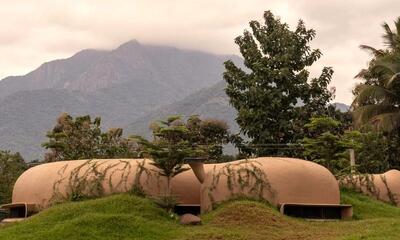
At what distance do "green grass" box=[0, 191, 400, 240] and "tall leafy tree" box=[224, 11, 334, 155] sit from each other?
9.71 m

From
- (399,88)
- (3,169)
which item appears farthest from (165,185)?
(3,169)

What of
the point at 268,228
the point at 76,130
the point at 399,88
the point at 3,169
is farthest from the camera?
the point at 3,169

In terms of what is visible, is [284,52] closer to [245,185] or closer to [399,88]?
[399,88]

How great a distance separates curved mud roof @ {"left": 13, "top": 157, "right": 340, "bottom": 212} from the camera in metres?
20.9

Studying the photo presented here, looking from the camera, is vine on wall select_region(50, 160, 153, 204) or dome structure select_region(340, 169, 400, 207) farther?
dome structure select_region(340, 169, 400, 207)

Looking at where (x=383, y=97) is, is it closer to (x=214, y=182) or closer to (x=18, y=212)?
(x=214, y=182)

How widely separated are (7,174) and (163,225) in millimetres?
23887

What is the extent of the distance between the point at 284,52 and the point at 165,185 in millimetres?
11803

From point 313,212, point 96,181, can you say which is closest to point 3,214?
point 96,181

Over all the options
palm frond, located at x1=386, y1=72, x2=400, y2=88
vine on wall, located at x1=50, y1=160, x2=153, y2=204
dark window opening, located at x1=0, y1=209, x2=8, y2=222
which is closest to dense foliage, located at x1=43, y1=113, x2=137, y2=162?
dark window opening, located at x1=0, y1=209, x2=8, y2=222

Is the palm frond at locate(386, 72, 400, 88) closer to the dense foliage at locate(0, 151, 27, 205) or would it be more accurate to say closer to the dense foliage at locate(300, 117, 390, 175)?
the dense foliage at locate(300, 117, 390, 175)

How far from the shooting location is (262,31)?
31.1 metres

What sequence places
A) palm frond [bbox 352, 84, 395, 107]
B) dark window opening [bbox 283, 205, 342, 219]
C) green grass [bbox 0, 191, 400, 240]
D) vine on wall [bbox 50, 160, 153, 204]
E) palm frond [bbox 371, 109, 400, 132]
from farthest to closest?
palm frond [bbox 352, 84, 395, 107], palm frond [bbox 371, 109, 400, 132], vine on wall [bbox 50, 160, 153, 204], dark window opening [bbox 283, 205, 342, 219], green grass [bbox 0, 191, 400, 240]

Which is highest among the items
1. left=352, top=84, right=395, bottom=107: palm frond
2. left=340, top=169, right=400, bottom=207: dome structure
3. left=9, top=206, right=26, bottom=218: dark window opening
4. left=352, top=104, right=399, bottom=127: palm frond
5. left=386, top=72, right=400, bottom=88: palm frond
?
left=386, top=72, right=400, bottom=88: palm frond
